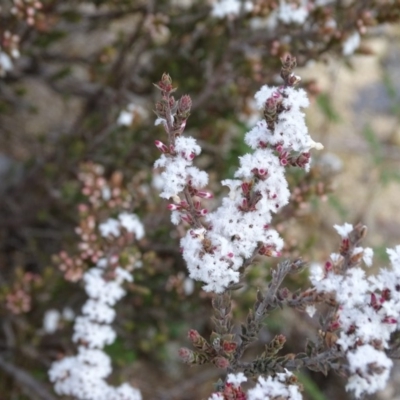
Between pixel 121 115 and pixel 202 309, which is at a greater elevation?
pixel 121 115

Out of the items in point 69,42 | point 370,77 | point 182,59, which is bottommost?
point 182,59

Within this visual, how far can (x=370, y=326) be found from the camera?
1529 mm

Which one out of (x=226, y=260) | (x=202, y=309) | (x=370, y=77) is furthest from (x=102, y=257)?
(x=370, y=77)

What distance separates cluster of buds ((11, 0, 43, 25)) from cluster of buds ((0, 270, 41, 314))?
1.12 meters

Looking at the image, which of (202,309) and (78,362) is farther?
(202,309)

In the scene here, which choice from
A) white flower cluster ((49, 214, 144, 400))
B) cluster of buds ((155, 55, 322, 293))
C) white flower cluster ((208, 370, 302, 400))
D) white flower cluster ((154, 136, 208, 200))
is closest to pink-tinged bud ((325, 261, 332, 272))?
cluster of buds ((155, 55, 322, 293))

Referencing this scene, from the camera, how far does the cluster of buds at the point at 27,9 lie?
110 inches

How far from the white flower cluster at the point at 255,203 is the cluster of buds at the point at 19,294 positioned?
150cm

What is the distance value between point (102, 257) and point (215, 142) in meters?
1.25

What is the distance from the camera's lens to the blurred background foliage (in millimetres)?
2938

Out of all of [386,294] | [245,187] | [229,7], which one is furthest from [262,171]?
[229,7]

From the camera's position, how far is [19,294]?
9.50 ft

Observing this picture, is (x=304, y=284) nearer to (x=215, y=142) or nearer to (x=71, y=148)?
(x=215, y=142)

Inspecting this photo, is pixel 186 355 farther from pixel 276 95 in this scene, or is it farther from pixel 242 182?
pixel 276 95
